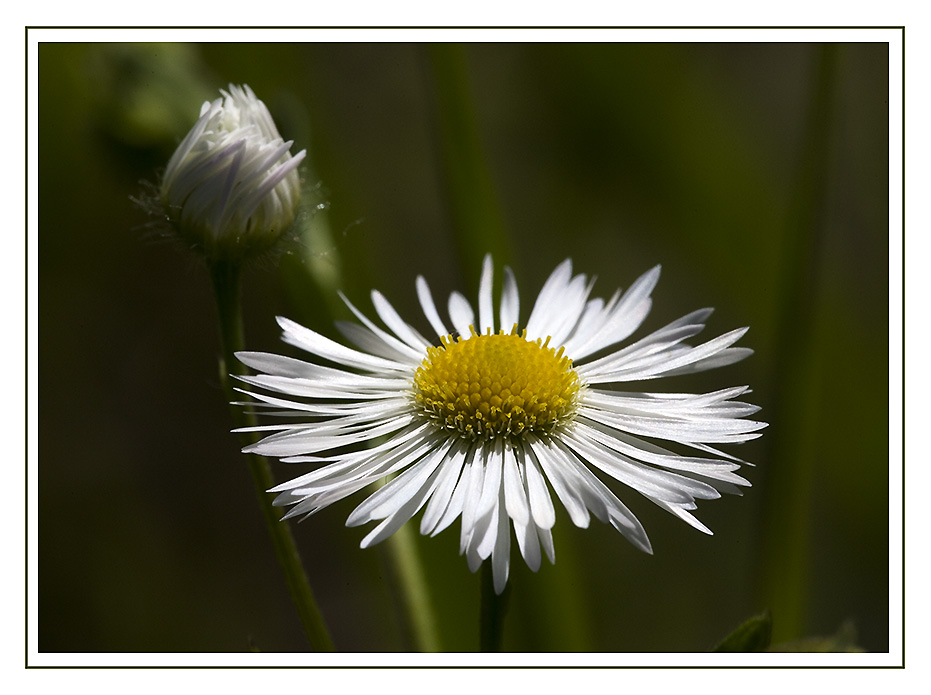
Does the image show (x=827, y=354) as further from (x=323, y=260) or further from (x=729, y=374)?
(x=323, y=260)

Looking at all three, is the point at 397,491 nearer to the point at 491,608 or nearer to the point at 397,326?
the point at 491,608

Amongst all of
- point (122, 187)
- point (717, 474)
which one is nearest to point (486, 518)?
point (717, 474)

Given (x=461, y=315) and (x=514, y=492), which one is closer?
(x=514, y=492)

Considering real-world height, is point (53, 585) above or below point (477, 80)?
below

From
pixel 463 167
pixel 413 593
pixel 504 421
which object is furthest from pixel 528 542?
pixel 463 167

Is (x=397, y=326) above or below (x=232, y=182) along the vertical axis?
below

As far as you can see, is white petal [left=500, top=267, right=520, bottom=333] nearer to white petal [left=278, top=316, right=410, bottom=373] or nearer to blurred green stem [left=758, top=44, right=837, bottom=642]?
white petal [left=278, top=316, right=410, bottom=373]

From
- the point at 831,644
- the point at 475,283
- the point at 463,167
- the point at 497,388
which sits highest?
the point at 463,167
